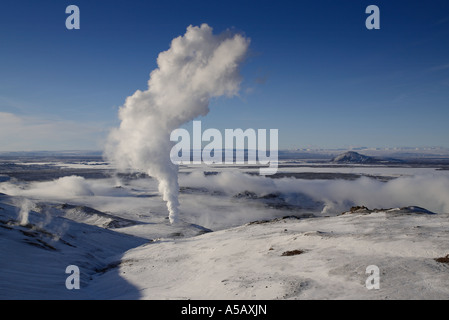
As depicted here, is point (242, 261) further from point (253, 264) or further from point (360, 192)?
point (360, 192)

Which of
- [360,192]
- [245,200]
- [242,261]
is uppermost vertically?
[242,261]

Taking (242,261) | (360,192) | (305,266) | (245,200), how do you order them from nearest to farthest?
(305,266) < (242,261) < (245,200) < (360,192)

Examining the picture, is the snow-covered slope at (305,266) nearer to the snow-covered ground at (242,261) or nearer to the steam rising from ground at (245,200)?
the snow-covered ground at (242,261)

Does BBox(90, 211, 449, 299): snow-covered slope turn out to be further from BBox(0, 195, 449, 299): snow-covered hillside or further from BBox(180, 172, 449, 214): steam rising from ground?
BBox(180, 172, 449, 214): steam rising from ground

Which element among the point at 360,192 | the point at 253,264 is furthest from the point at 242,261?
the point at 360,192

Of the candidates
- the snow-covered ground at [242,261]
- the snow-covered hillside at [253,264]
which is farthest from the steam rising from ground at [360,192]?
the snow-covered hillside at [253,264]

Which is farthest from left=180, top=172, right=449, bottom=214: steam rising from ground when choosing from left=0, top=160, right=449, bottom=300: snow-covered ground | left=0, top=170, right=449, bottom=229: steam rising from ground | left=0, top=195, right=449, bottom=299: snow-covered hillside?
left=0, top=195, right=449, bottom=299: snow-covered hillside

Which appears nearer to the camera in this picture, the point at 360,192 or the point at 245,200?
the point at 245,200

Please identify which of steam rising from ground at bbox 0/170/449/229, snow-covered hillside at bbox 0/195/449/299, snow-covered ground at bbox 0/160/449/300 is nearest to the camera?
snow-covered hillside at bbox 0/195/449/299

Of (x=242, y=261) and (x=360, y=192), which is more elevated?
(x=242, y=261)
